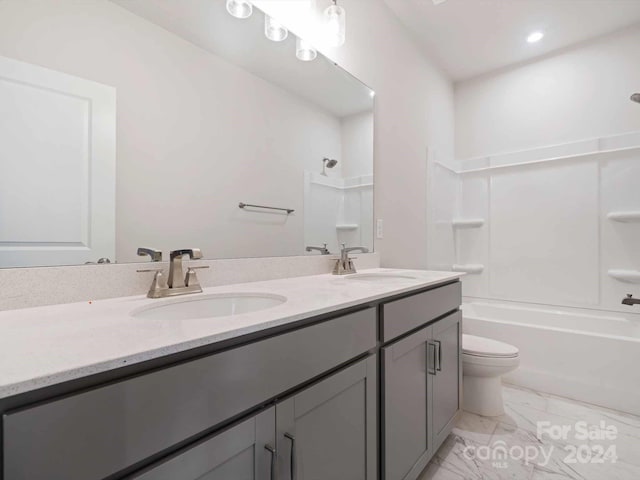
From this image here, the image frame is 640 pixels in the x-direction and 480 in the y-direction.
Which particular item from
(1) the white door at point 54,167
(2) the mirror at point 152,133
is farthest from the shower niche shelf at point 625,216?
(1) the white door at point 54,167

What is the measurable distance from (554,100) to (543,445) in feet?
8.75

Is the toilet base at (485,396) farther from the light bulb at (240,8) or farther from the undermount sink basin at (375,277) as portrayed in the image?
the light bulb at (240,8)

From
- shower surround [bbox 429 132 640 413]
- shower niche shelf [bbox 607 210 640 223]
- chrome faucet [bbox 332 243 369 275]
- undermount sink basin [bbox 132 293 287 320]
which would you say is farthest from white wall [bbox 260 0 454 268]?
shower niche shelf [bbox 607 210 640 223]

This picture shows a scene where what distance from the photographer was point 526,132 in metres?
2.83

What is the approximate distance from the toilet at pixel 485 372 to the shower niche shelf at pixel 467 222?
146 centimetres

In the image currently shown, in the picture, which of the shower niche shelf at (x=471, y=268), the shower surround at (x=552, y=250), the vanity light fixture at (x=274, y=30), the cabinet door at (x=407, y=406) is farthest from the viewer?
the shower niche shelf at (x=471, y=268)

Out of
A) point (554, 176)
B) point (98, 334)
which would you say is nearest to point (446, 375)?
point (98, 334)

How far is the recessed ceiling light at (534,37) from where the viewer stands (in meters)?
2.42

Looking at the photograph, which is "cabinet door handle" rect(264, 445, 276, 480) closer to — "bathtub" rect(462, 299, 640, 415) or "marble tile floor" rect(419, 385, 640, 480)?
"marble tile floor" rect(419, 385, 640, 480)

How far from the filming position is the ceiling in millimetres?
2121

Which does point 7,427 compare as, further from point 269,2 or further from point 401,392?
point 269,2

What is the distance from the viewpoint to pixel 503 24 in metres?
2.30

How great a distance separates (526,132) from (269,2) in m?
2.57

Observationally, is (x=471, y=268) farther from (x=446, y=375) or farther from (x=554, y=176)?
(x=446, y=375)
